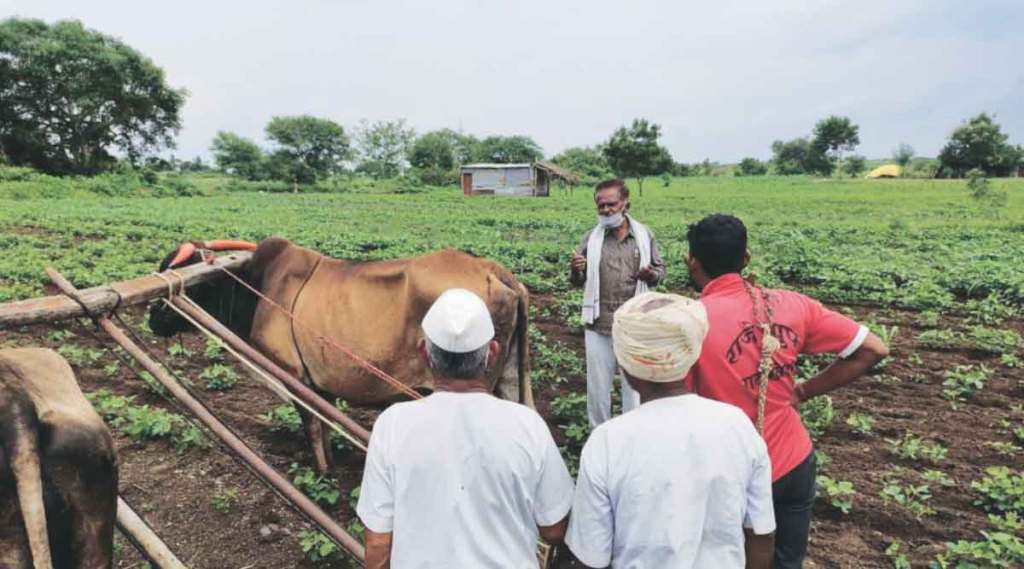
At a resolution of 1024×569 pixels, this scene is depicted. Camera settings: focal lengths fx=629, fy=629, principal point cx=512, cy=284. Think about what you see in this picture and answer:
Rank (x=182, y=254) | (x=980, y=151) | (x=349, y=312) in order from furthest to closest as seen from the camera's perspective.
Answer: (x=980, y=151), (x=349, y=312), (x=182, y=254)

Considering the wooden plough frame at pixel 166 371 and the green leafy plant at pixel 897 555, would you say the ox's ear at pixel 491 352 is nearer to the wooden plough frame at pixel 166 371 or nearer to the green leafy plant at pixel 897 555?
the wooden plough frame at pixel 166 371

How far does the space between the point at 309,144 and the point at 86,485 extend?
74.6 metres

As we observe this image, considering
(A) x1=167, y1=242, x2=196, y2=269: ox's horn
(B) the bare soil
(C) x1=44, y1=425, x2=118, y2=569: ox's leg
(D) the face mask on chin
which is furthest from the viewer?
(D) the face mask on chin

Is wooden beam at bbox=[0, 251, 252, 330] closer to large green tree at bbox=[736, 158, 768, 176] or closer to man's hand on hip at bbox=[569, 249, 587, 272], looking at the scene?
man's hand on hip at bbox=[569, 249, 587, 272]

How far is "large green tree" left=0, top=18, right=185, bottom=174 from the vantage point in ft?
144

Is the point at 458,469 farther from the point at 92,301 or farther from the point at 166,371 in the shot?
the point at 166,371

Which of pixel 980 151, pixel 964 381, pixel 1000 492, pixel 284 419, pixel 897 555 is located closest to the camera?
pixel 897 555

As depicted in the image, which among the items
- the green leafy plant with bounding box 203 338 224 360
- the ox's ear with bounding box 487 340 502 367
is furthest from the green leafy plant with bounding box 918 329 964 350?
the green leafy plant with bounding box 203 338 224 360

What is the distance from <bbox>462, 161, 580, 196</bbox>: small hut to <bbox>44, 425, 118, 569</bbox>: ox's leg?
50.2 m

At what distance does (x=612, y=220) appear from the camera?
4.80 metres

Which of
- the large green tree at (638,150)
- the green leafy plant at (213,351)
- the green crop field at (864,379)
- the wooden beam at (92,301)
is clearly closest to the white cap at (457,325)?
the wooden beam at (92,301)

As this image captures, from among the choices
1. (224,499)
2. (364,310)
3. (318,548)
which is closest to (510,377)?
(364,310)

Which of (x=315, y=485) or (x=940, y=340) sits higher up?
(x=940, y=340)

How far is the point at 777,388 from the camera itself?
2525 millimetres
